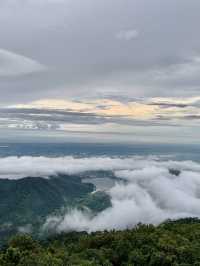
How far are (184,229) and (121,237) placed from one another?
49.3ft

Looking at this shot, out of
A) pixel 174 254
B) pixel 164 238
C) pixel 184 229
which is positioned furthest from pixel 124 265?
pixel 184 229

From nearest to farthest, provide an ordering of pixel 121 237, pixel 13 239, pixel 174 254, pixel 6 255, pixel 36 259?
1. pixel 36 259
2. pixel 6 255
3. pixel 174 254
4. pixel 13 239
5. pixel 121 237

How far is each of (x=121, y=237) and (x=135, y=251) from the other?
24.4 ft

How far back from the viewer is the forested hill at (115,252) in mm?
40531

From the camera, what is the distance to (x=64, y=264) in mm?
38250

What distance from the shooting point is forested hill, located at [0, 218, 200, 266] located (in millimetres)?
40531

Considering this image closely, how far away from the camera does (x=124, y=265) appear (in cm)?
4259

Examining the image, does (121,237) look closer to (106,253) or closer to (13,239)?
(106,253)

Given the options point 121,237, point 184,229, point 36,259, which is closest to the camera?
point 36,259

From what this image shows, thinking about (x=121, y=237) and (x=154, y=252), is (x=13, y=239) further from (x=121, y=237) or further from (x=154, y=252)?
(x=154, y=252)

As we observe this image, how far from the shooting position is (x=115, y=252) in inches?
1837

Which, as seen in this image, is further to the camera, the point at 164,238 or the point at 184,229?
the point at 184,229

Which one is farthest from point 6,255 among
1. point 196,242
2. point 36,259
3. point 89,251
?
point 196,242

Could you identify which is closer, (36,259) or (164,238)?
(36,259)
